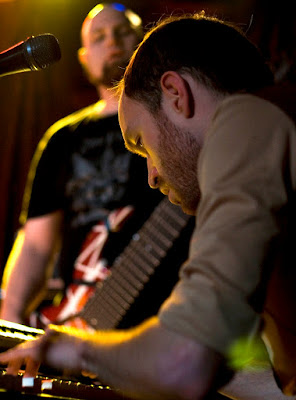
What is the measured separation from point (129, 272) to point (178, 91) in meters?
1.47

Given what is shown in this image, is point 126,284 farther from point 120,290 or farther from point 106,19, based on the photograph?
point 106,19

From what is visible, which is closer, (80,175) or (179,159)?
(179,159)

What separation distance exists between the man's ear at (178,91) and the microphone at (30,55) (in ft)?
1.08

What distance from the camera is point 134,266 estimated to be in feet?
8.79

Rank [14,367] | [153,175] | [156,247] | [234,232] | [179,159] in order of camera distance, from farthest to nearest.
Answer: [156,247], [153,175], [179,159], [14,367], [234,232]

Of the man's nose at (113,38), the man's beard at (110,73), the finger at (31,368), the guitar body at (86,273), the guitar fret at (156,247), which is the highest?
the man's nose at (113,38)

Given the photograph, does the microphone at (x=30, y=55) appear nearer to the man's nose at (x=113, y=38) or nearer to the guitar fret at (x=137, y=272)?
the guitar fret at (x=137, y=272)

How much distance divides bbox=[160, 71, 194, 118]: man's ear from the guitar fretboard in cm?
121

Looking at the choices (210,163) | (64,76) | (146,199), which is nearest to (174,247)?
(146,199)

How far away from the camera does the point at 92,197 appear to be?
10.1 ft

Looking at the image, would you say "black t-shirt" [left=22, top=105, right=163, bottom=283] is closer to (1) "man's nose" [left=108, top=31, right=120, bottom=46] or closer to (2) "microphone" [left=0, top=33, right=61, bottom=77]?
(1) "man's nose" [left=108, top=31, right=120, bottom=46]

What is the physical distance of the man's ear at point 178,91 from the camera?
1351 mm

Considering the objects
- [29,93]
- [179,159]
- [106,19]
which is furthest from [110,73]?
[179,159]

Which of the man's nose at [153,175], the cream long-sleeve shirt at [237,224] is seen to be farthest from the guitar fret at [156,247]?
the cream long-sleeve shirt at [237,224]
